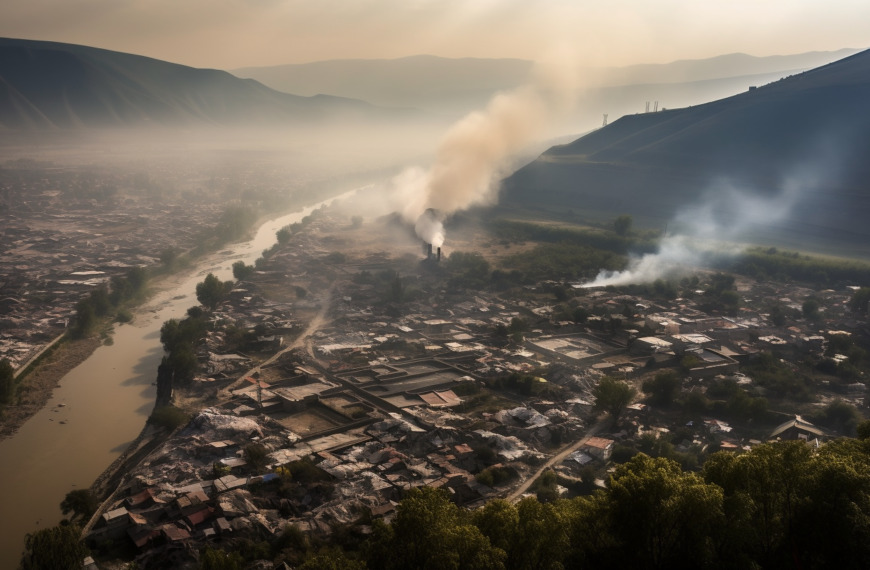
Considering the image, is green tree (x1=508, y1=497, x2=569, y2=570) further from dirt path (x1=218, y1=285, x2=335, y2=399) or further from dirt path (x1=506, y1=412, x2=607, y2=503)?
dirt path (x1=218, y1=285, x2=335, y2=399)

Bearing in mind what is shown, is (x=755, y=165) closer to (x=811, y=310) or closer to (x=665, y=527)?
(x=811, y=310)

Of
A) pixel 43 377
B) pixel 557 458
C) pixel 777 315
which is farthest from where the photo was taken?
pixel 777 315

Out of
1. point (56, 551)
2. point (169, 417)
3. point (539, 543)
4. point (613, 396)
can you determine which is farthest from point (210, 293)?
point (539, 543)

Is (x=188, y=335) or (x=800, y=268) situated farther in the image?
(x=800, y=268)

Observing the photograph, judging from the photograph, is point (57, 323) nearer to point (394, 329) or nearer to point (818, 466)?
point (394, 329)

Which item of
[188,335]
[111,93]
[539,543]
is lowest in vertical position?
[188,335]

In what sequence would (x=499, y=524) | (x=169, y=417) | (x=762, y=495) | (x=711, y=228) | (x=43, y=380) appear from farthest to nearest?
(x=711, y=228) < (x=43, y=380) < (x=169, y=417) < (x=762, y=495) < (x=499, y=524)

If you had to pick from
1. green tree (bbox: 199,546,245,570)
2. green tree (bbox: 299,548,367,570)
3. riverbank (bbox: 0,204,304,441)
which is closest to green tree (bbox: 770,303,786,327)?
green tree (bbox: 299,548,367,570)
